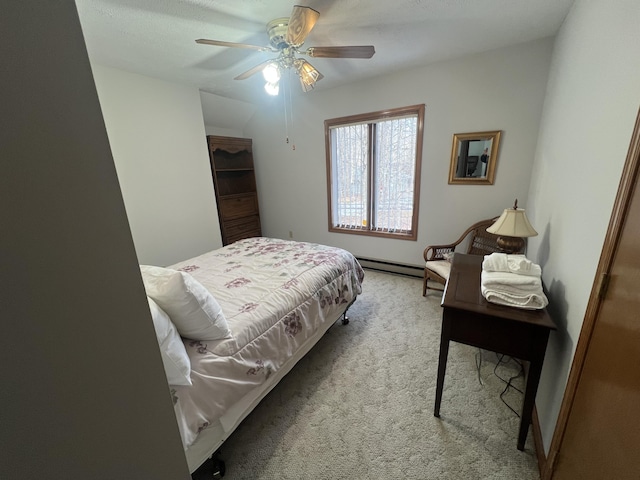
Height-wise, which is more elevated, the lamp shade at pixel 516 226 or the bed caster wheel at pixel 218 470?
the lamp shade at pixel 516 226

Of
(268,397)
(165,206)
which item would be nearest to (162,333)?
(268,397)

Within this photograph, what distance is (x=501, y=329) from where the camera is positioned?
46.4 inches

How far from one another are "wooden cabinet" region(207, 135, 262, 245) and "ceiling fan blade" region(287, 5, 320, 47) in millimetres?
2357

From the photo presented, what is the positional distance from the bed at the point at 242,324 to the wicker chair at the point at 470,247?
2.92 feet

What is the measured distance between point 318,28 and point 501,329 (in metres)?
2.34

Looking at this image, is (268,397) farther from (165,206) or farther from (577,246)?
(165,206)

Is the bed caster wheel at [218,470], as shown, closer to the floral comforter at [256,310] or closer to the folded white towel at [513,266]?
the floral comforter at [256,310]

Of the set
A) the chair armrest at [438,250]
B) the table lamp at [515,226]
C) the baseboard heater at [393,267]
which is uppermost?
the table lamp at [515,226]

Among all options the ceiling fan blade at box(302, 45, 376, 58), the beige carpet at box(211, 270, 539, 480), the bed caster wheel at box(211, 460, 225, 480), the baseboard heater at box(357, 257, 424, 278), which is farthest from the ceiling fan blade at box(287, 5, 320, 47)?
the baseboard heater at box(357, 257, 424, 278)

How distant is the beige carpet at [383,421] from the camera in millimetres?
1251

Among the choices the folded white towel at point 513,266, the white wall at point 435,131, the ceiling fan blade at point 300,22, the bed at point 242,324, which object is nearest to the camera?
the bed at point 242,324

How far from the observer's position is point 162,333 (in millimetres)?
997

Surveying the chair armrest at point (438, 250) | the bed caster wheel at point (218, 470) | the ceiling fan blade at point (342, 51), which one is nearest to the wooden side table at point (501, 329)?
the bed caster wheel at point (218, 470)

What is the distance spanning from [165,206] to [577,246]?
3.55m
